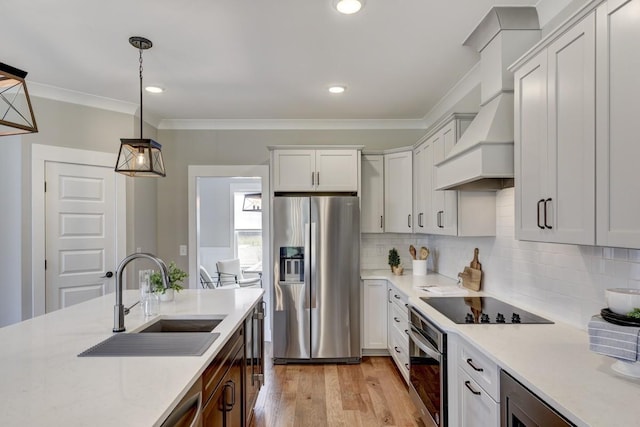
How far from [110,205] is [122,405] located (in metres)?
3.13

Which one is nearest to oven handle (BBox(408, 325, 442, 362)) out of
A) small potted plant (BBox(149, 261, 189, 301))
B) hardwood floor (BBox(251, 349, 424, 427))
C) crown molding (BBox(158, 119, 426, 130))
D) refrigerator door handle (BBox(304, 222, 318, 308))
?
hardwood floor (BBox(251, 349, 424, 427))

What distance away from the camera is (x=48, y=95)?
3334 millimetres

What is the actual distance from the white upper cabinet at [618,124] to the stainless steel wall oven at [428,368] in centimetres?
110

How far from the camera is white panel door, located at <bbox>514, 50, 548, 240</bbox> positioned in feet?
5.60

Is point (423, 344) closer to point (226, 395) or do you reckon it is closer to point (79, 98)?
point (226, 395)

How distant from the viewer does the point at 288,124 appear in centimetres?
437

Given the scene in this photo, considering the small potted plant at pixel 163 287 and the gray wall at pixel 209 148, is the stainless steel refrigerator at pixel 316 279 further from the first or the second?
the small potted plant at pixel 163 287

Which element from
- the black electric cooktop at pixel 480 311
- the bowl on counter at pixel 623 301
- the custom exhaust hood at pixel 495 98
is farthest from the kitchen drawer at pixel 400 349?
the bowl on counter at pixel 623 301

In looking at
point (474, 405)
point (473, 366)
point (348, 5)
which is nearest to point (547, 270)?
point (473, 366)

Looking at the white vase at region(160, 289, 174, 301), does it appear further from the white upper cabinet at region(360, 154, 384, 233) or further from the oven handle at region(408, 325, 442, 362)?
the white upper cabinet at region(360, 154, 384, 233)

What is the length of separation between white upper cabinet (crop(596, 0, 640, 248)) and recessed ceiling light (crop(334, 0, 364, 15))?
44.4 inches

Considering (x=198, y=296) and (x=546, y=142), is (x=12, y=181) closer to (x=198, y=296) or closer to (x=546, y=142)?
(x=198, y=296)

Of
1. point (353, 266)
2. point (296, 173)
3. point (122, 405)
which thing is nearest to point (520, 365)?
point (122, 405)

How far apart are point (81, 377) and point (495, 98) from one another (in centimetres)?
246
